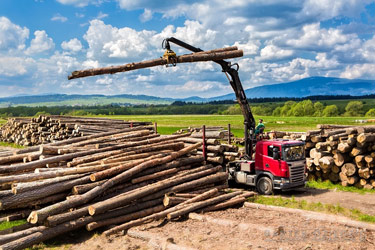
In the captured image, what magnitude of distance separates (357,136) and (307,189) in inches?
140

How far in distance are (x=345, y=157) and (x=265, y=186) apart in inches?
192

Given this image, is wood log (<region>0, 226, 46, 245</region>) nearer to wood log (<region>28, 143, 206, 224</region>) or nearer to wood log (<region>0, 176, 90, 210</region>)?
wood log (<region>28, 143, 206, 224</region>)

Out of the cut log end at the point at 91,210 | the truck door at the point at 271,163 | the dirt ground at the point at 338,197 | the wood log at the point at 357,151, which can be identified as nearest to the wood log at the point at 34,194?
the cut log end at the point at 91,210

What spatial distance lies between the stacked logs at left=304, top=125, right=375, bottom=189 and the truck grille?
111 inches

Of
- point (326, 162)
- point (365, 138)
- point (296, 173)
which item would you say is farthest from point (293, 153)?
point (365, 138)

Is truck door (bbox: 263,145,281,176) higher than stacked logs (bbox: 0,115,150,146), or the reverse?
stacked logs (bbox: 0,115,150,146)

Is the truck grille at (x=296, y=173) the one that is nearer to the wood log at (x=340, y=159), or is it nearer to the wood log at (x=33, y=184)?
the wood log at (x=340, y=159)

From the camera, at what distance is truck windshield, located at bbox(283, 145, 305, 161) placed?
15344 millimetres

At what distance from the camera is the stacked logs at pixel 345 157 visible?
1712 cm

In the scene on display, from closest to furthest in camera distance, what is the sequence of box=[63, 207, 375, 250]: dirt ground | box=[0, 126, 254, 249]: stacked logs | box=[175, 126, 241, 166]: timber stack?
1. box=[63, 207, 375, 250]: dirt ground
2. box=[0, 126, 254, 249]: stacked logs
3. box=[175, 126, 241, 166]: timber stack

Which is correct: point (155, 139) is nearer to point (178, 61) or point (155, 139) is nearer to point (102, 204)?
point (178, 61)

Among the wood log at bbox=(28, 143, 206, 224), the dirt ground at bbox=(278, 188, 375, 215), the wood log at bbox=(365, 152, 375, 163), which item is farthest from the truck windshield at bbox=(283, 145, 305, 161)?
the wood log at bbox=(28, 143, 206, 224)

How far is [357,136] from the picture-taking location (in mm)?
17391

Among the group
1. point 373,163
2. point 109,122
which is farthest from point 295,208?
point 109,122
